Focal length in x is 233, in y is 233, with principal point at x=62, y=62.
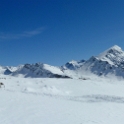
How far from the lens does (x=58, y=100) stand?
84.7 ft

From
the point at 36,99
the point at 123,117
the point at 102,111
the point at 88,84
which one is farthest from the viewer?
the point at 88,84

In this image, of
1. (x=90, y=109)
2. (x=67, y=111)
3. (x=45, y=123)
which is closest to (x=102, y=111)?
(x=90, y=109)

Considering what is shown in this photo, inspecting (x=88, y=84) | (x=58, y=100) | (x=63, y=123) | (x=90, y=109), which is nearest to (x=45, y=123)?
(x=63, y=123)

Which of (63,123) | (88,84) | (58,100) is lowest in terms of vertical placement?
(63,123)

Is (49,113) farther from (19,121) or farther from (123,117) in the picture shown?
(123,117)

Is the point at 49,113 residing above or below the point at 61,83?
below

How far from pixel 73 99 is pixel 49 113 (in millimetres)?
7109

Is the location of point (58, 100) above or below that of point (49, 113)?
above

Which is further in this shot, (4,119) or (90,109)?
(90,109)

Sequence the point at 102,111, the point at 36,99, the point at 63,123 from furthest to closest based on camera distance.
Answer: the point at 36,99 → the point at 102,111 → the point at 63,123

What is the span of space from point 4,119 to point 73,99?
10.5 metres

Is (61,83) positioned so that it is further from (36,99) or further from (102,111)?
(102,111)

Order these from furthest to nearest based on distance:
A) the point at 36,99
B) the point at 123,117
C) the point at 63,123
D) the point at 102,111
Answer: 1. the point at 36,99
2. the point at 102,111
3. the point at 123,117
4. the point at 63,123

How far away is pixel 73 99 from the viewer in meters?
26.9
